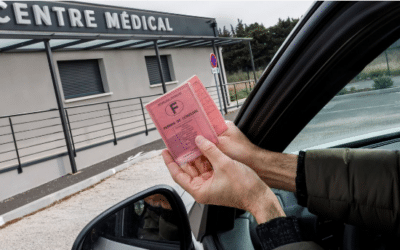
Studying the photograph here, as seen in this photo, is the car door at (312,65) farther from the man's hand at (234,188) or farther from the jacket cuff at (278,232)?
the jacket cuff at (278,232)

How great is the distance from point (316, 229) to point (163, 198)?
542 millimetres

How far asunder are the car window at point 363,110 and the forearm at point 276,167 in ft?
0.37

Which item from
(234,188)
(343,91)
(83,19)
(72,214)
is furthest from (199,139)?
(83,19)

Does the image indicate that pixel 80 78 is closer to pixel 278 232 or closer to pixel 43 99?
pixel 43 99

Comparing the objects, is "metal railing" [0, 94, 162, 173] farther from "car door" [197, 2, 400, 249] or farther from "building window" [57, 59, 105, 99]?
"car door" [197, 2, 400, 249]

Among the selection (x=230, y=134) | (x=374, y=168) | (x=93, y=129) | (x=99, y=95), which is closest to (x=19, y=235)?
(x=230, y=134)

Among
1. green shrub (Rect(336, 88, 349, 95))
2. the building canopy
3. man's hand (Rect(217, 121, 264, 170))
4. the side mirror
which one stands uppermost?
the building canopy

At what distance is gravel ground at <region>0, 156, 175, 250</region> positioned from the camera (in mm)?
4312

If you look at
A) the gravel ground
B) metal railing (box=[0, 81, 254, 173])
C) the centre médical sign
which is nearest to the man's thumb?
the gravel ground

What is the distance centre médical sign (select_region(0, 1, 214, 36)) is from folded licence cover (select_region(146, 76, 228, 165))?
26.4 feet

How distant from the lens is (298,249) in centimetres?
82

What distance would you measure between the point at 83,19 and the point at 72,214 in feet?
21.3

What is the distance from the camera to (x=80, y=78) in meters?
10.4

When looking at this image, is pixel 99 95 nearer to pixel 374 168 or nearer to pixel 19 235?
pixel 19 235
